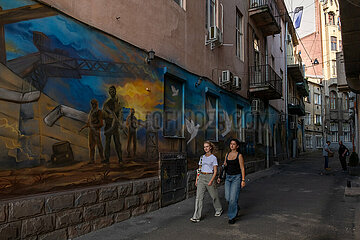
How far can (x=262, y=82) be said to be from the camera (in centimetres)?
1630

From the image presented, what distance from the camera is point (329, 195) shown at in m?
9.45

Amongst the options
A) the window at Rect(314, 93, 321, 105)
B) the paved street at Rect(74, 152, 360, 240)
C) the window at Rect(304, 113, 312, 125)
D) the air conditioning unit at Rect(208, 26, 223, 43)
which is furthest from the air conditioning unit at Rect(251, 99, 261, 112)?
the window at Rect(314, 93, 321, 105)

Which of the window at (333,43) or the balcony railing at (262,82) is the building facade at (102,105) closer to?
the balcony railing at (262,82)

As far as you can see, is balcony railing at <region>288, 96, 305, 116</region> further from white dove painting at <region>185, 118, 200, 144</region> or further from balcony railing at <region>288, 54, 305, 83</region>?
white dove painting at <region>185, 118, 200, 144</region>

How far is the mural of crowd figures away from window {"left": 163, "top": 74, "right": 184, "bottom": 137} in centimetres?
3

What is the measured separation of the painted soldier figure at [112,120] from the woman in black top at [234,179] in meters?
2.27

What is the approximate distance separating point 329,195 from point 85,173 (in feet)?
23.8

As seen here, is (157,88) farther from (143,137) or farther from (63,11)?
(63,11)

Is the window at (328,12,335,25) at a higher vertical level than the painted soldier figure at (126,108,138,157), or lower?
higher

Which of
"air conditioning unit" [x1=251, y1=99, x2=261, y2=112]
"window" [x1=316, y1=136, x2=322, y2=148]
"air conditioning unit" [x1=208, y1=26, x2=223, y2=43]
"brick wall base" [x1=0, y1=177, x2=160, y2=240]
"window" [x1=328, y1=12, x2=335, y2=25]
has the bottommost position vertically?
"brick wall base" [x1=0, y1=177, x2=160, y2=240]

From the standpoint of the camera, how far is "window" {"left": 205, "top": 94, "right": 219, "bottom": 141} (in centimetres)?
1125

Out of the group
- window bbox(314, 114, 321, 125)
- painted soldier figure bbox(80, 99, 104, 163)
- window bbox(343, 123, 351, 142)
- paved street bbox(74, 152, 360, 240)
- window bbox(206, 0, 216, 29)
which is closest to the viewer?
paved street bbox(74, 152, 360, 240)

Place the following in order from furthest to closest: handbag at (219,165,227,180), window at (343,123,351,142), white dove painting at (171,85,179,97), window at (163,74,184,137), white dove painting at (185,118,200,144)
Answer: window at (343,123,351,142) → white dove painting at (185,118,200,144) → white dove painting at (171,85,179,97) → window at (163,74,184,137) → handbag at (219,165,227,180)

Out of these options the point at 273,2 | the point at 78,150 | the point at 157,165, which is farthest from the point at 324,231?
the point at 273,2
